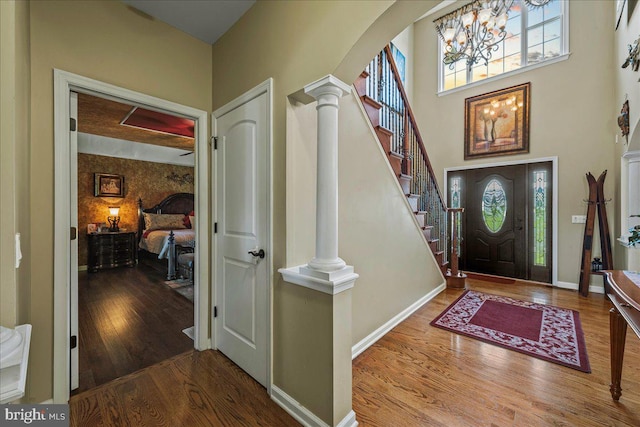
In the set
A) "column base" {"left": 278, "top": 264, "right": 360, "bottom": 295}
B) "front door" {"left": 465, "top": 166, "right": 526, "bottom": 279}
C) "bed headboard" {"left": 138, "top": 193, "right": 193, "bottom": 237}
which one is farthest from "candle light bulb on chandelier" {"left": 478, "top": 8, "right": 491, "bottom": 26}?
"bed headboard" {"left": 138, "top": 193, "right": 193, "bottom": 237}

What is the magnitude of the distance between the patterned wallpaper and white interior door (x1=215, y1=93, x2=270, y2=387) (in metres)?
4.96

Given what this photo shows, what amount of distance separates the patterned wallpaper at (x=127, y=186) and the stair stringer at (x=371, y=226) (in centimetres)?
581

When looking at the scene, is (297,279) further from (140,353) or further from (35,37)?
(35,37)

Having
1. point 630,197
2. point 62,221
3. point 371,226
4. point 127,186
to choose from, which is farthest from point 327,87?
point 127,186

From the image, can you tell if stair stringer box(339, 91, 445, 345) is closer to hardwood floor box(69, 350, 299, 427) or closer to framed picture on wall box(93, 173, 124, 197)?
hardwood floor box(69, 350, 299, 427)

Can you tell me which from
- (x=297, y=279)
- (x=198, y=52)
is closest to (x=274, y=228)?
(x=297, y=279)

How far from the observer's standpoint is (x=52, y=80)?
5.41 ft

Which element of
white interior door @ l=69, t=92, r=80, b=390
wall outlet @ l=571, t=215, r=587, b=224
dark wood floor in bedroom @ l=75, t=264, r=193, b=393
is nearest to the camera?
white interior door @ l=69, t=92, r=80, b=390

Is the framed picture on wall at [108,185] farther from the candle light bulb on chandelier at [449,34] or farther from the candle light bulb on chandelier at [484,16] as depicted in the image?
the candle light bulb on chandelier at [484,16]

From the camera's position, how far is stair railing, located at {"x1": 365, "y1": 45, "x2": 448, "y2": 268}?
2.79 m

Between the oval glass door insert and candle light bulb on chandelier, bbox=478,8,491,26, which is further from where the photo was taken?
the oval glass door insert

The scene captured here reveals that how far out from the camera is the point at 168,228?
6.33 m

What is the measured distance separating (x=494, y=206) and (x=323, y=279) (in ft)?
15.2

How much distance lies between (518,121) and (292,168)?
474 centimetres
